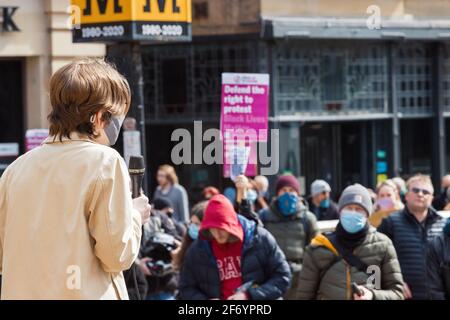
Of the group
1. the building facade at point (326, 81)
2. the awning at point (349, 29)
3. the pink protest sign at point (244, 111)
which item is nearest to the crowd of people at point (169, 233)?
the pink protest sign at point (244, 111)

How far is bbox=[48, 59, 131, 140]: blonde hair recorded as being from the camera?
3.58 m

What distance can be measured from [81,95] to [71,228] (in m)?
0.39

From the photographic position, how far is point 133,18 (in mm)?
10148

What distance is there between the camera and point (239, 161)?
365 inches

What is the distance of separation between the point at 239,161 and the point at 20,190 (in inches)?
226

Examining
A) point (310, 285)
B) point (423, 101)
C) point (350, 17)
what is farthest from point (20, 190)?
point (423, 101)

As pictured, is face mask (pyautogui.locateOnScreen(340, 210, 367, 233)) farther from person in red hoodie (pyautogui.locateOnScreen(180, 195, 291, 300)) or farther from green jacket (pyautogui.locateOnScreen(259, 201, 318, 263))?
green jacket (pyautogui.locateOnScreen(259, 201, 318, 263))

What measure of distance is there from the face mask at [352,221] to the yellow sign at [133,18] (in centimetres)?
327

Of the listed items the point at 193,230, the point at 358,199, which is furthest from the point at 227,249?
the point at 193,230

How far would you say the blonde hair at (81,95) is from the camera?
3.58 meters

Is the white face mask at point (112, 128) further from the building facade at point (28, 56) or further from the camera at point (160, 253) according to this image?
Answer: the building facade at point (28, 56)
